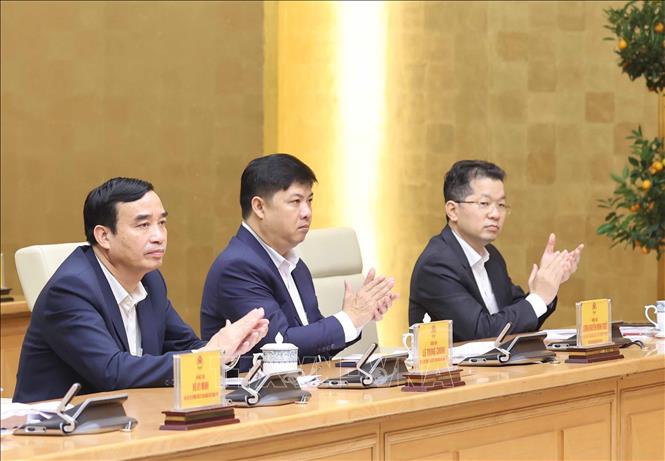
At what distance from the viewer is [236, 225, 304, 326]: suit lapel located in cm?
354

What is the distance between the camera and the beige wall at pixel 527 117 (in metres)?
6.27

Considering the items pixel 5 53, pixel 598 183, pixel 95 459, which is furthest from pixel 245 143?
pixel 95 459

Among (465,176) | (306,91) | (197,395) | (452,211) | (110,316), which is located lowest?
(197,395)

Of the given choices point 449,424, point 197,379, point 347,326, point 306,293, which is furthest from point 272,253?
point 197,379

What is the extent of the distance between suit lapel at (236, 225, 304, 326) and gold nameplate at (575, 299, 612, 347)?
2.74ft

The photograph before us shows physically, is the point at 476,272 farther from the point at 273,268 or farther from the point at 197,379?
the point at 197,379

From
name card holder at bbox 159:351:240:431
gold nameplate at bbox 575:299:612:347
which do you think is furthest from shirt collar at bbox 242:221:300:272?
name card holder at bbox 159:351:240:431

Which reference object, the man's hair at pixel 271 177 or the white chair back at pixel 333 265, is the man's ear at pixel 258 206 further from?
the white chair back at pixel 333 265

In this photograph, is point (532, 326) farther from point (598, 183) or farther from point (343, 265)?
point (598, 183)

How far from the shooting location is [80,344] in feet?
9.38

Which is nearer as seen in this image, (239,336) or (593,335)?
(239,336)

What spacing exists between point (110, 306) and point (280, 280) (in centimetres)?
69

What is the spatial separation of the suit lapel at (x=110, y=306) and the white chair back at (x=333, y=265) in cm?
110

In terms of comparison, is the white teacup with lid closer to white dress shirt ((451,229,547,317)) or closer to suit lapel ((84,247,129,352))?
suit lapel ((84,247,129,352))
